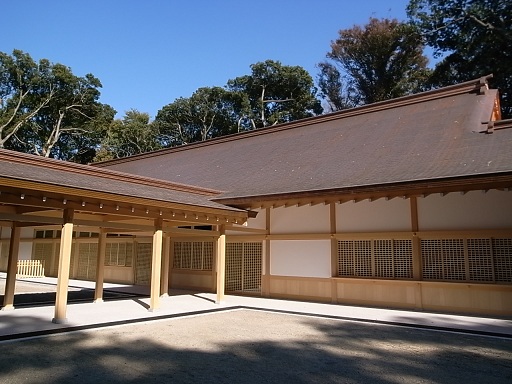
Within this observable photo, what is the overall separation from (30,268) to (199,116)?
2079 centimetres

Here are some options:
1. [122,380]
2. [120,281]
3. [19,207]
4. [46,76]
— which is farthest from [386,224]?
[46,76]

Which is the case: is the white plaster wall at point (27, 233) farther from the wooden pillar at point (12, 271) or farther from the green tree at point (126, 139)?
the green tree at point (126, 139)

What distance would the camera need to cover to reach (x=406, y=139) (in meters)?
10.7

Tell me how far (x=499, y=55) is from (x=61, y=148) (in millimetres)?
33957

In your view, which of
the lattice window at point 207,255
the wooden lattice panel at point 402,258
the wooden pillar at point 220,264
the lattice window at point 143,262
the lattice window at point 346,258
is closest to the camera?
the wooden lattice panel at point 402,258

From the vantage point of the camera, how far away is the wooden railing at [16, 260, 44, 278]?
1852 centimetres

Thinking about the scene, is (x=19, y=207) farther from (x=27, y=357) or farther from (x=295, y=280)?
(x=295, y=280)

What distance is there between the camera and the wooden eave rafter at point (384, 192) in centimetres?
701

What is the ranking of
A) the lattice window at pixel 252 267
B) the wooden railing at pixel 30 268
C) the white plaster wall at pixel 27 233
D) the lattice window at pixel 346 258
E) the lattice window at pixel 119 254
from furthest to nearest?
the white plaster wall at pixel 27 233 < the wooden railing at pixel 30 268 < the lattice window at pixel 119 254 < the lattice window at pixel 252 267 < the lattice window at pixel 346 258

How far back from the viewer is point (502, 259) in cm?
823

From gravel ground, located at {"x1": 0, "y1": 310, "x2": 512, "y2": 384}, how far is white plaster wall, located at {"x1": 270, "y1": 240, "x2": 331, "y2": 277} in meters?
3.15

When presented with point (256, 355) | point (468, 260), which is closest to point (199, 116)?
point (468, 260)

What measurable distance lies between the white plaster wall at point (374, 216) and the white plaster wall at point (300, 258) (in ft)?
2.45

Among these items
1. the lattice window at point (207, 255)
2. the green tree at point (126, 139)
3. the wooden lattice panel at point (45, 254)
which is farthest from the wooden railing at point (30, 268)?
the green tree at point (126, 139)
